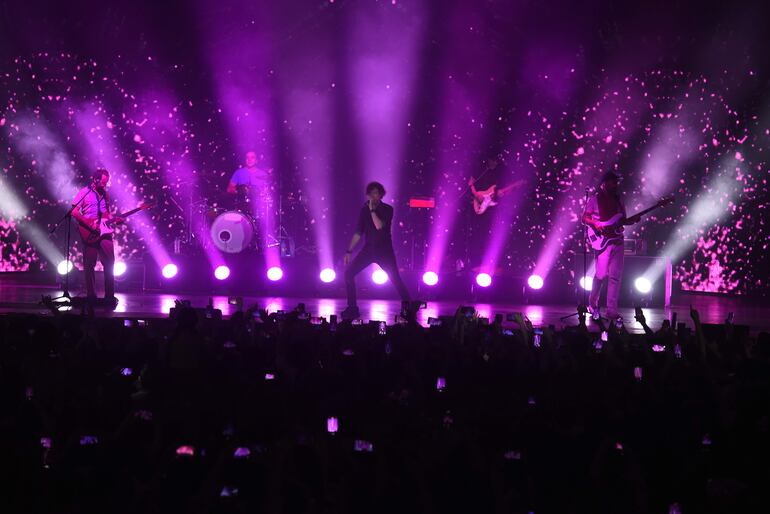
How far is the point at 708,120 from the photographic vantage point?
1335 centimetres

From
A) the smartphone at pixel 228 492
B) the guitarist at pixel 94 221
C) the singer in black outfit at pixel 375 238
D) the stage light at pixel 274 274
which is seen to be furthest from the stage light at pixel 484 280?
the smartphone at pixel 228 492

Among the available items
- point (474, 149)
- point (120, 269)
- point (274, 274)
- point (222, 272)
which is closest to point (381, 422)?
point (274, 274)

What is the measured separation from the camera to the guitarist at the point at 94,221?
9.52 meters

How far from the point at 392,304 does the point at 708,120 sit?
7091 millimetres

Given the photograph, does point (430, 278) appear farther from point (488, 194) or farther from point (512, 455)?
point (512, 455)

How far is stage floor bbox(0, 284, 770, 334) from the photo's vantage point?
8320 mm

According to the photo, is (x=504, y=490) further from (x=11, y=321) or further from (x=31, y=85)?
(x=31, y=85)

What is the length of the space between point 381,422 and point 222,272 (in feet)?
33.5

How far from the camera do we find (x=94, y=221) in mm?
9594

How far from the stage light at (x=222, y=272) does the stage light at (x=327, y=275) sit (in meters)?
1.66

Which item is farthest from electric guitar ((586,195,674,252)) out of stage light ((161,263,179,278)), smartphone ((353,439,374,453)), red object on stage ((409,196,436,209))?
stage light ((161,263,179,278))

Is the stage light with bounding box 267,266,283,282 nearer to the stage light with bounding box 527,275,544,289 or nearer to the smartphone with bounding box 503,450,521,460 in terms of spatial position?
the stage light with bounding box 527,275,544,289

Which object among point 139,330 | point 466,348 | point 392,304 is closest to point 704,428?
point 466,348

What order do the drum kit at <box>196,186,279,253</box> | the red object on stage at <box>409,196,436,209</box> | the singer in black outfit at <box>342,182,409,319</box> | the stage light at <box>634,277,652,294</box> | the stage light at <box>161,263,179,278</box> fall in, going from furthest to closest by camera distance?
the red object on stage at <box>409,196,436,209</box>
the drum kit at <box>196,186,279,253</box>
the stage light at <box>161,263,179,278</box>
the stage light at <box>634,277,652,294</box>
the singer in black outfit at <box>342,182,409,319</box>
